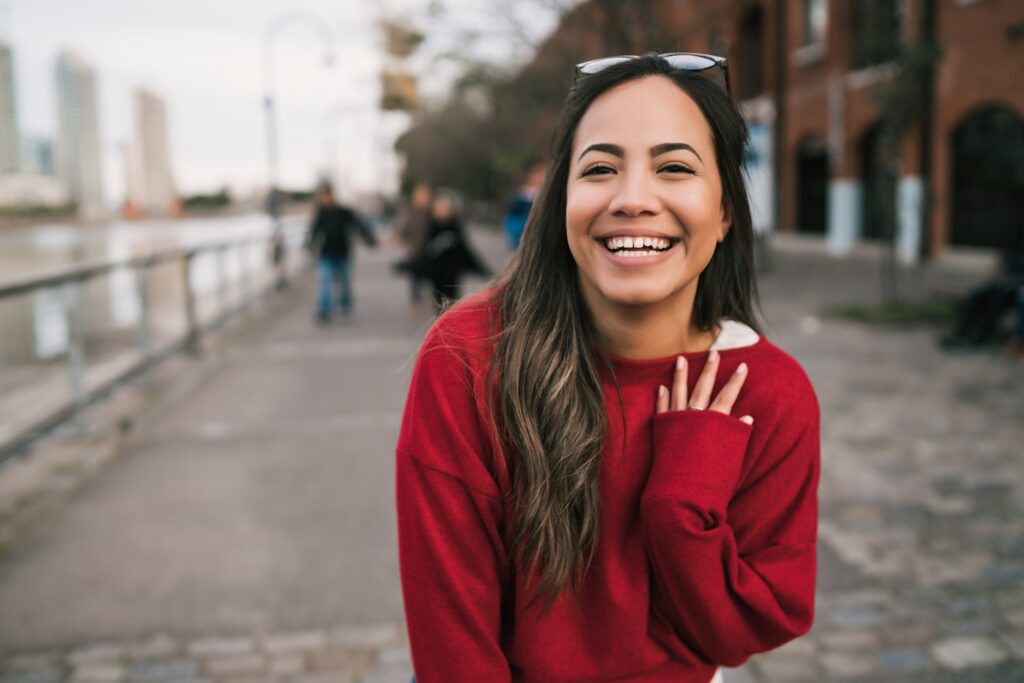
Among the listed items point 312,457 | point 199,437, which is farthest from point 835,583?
point 199,437

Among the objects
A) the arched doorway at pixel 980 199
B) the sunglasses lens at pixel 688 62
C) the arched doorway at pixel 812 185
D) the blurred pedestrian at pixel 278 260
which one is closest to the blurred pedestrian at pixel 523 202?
the sunglasses lens at pixel 688 62

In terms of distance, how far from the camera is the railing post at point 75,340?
678cm

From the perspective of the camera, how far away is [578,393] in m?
1.60

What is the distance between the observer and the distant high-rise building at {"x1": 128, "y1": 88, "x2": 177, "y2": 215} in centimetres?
3547

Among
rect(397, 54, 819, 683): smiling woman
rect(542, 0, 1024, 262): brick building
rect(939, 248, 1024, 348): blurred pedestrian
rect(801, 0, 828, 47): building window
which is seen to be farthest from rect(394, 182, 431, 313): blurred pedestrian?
rect(801, 0, 828, 47): building window

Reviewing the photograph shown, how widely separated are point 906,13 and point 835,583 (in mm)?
18866

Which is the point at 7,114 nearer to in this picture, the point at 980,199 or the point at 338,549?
the point at 338,549

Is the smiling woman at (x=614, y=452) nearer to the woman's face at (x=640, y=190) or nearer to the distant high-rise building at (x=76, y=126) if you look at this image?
the woman's face at (x=640, y=190)

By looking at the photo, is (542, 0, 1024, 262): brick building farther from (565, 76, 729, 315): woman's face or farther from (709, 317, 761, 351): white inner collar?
(565, 76, 729, 315): woman's face

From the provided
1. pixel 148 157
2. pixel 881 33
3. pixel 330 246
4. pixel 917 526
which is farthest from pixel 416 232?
pixel 148 157

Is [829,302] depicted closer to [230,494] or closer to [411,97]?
[411,97]

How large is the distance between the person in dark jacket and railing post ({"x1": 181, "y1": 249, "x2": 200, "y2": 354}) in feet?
11.1

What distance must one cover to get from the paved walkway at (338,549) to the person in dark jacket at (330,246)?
5553 millimetres

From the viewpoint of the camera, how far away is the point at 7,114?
4945 mm
